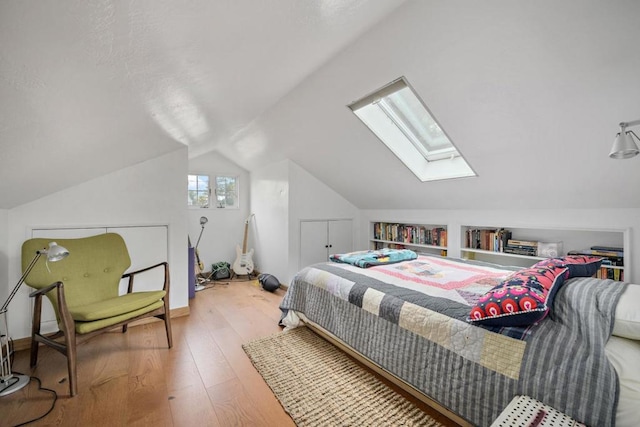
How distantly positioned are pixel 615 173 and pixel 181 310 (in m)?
4.05

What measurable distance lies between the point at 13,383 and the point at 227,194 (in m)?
3.56

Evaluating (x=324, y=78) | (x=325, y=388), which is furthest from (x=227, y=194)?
(x=325, y=388)

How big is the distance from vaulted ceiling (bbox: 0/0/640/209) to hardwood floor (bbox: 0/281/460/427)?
1.32 metres

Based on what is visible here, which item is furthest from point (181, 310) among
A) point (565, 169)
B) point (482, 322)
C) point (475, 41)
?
point (565, 169)

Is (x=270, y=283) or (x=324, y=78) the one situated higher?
(x=324, y=78)

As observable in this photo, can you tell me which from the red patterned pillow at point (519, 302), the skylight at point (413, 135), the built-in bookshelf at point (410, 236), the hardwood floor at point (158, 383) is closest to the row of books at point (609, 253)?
the skylight at point (413, 135)

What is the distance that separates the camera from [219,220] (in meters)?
4.91

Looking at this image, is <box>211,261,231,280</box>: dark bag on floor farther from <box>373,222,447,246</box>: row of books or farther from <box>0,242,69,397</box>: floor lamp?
<box>0,242,69,397</box>: floor lamp

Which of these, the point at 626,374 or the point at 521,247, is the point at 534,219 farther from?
the point at 626,374

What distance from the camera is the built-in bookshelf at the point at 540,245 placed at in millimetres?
2422

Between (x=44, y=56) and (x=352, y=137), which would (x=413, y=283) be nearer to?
(x=352, y=137)

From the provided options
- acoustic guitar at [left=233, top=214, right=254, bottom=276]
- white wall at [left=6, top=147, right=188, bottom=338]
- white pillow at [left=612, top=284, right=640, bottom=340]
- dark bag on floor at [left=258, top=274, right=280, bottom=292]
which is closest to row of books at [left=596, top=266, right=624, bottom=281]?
white pillow at [left=612, top=284, right=640, bottom=340]

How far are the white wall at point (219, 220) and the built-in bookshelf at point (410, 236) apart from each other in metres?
2.17

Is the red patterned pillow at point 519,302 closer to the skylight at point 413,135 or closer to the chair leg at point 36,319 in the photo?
the skylight at point 413,135
